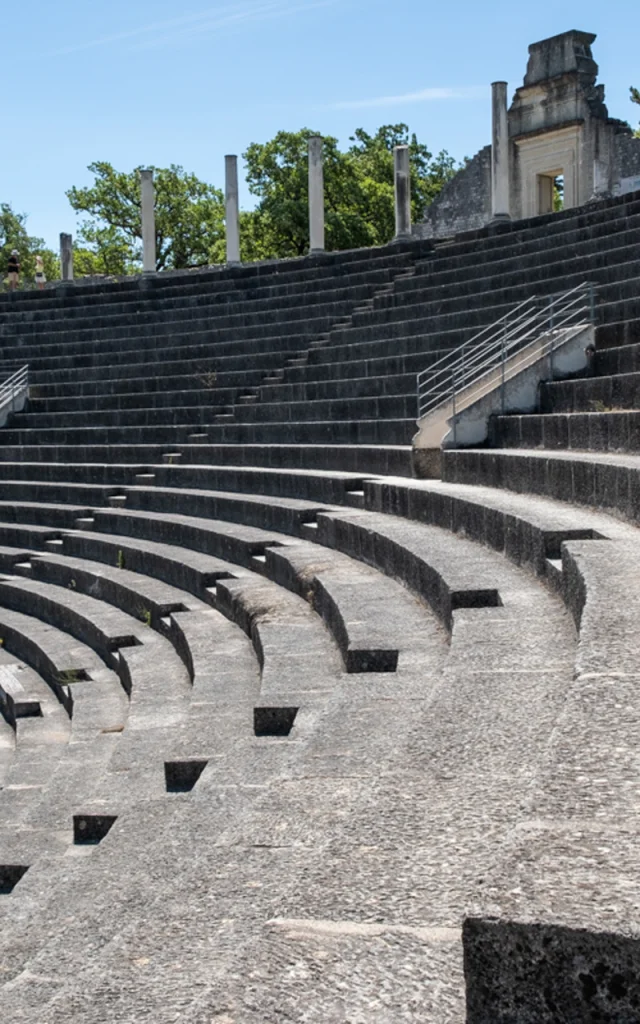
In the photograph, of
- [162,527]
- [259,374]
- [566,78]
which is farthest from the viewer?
[566,78]

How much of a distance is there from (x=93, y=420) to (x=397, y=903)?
16.4 metres

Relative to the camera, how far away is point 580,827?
221cm

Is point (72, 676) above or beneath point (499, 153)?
beneath

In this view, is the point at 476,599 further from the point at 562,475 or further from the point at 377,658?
the point at 562,475

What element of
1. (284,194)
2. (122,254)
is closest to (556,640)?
(284,194)

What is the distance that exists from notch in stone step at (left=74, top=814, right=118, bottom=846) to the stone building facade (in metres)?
22.3

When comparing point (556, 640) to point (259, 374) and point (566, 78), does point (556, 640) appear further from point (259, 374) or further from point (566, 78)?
point (566, 78)

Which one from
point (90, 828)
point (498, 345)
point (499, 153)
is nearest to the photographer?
point (90, 828)

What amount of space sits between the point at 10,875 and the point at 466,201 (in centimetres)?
2541

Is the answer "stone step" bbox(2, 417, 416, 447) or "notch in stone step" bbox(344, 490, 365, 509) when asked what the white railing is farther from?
"notch in stone step" bbox(344, 490, 365, 509)

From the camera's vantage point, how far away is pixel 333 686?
5.71 meters

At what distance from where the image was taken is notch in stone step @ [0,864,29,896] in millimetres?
5164

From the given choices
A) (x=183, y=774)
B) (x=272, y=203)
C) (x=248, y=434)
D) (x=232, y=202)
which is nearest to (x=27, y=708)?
(x=183, y=774)

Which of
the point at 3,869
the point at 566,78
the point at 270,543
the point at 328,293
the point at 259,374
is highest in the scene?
the point at 566,78
